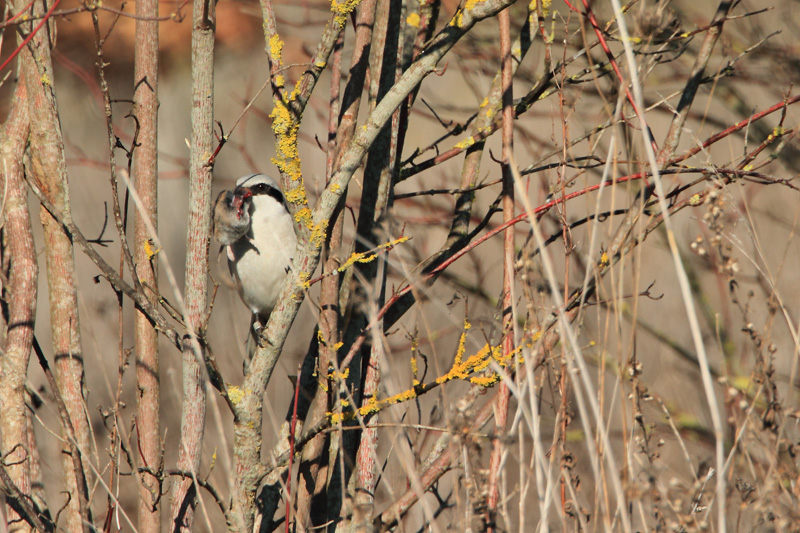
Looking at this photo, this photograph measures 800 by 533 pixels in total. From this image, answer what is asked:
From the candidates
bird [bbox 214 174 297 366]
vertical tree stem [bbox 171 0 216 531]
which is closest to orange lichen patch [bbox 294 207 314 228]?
vertical tree stem [bbox 171 0 216 531]

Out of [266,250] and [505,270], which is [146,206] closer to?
[266,250]

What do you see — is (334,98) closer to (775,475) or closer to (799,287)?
(775,475)

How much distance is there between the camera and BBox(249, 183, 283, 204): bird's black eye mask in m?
2.95

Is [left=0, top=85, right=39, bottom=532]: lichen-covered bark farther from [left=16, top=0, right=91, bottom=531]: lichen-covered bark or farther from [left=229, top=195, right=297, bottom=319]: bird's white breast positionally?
[left=229, top=195, right=297, bottom=319]: bird's white breast

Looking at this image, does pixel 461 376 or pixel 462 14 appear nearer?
pixel 462 14

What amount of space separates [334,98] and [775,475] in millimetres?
1464

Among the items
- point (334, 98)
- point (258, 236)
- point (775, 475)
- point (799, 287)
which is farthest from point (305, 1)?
point (775, 475)

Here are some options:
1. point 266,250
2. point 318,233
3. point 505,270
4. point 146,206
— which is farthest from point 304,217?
point 266,250

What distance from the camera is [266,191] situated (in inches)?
117

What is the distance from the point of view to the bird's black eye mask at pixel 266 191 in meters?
2.95

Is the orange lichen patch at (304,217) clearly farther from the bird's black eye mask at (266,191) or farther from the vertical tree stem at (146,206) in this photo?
the bird's black eye mask at (266,191)

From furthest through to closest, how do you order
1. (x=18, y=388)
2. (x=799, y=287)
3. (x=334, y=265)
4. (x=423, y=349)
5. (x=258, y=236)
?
(x=423, y=349) → (x=799, y=287) → (x=258, y=236) → (x=18, y=388) → (x=334, y=265)

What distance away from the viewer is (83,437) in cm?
209

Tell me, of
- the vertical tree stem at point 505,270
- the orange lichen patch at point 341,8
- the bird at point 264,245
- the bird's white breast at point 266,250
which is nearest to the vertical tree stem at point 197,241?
the orange lichen patch at point 341,8
